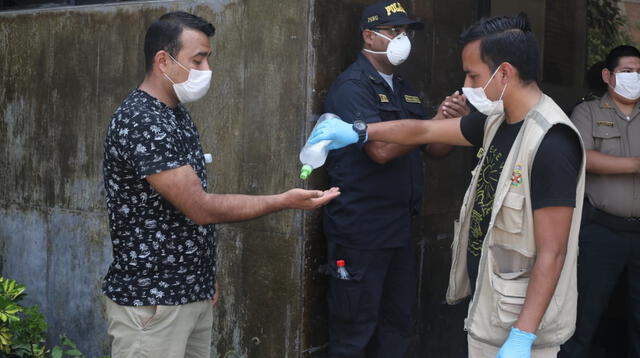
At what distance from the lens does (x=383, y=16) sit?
3.70m

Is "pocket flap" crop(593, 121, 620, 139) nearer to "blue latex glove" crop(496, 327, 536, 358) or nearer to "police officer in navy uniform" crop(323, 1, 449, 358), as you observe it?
"police officer in navy uniform" crop(323, 1, 449, 358)

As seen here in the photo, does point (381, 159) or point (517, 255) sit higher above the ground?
point (381, 159)

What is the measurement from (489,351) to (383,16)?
6.05ft

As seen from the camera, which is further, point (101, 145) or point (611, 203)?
point (101, 145)

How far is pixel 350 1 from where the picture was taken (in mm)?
3932

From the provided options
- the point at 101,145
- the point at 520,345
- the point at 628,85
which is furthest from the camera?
the point at 101,145

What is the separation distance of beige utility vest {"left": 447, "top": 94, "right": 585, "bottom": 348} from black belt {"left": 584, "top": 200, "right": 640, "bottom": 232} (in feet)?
5.77

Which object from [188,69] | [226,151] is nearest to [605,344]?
[226,151]

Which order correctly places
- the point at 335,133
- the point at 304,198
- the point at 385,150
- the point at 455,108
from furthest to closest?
the point at 455,108 < the point at 385,150 < the point at 335,133 < the point at 304,198

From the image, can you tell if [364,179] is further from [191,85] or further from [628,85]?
[628,85]

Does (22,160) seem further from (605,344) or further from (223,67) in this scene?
(605,344)

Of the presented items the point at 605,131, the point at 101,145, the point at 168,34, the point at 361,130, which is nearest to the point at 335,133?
the point at 361,130

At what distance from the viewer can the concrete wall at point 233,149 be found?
3.81 m

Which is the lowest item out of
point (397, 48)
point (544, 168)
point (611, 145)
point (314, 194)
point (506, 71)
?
point (314, 194)
